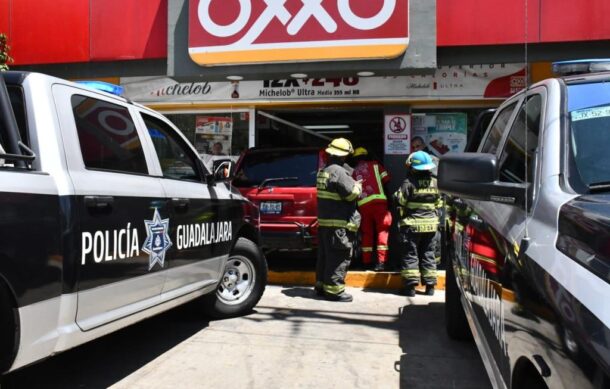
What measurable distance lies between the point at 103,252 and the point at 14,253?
2.30 feet

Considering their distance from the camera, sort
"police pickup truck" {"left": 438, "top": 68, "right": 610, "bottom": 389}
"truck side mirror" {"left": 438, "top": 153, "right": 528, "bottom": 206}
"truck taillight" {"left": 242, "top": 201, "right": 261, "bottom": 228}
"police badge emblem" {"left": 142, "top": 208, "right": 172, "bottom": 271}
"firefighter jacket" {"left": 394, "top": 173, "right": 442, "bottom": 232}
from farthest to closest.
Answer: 1. "firefighter jacket" {"left": 394, "top": 173, "right": 442, "bottom": 232}
2. "truck taillight" {"left": 242, "top": 201, "right": 261, "bottom": 228}
3. "police badge emblem" {"left": 142, "top": 208, "right": 172, "bottom": 271}
4. "truck side mirror" {"left": 438, "top": 153, "right": 528, "bottom": 206}
5. "police pickup truck" {"left": 438, "top": 68, "right": 610, "bottom": 389}

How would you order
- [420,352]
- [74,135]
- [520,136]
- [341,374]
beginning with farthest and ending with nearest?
[420,352]
[341,374]
[74,135]
[520,136]

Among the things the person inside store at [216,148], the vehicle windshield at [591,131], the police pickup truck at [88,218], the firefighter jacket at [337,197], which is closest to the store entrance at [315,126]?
the person inside store at [216,148]

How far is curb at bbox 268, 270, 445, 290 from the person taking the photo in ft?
23.7

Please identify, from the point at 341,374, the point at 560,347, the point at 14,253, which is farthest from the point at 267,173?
the point at 560,347

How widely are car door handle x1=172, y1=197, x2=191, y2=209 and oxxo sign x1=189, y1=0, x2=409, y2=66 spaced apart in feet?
12.4

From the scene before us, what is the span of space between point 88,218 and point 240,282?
2672 millimetres

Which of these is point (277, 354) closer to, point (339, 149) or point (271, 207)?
point (339, 149)

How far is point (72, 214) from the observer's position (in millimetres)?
3002

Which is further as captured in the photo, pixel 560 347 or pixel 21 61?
pixel 21 61

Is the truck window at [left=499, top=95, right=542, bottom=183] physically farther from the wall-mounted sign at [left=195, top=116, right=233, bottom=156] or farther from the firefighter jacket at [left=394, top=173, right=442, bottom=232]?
the wall-mounted sign at [left=195, top=116, right=233, bottom=156]

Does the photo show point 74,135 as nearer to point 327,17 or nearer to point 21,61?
point 327,17

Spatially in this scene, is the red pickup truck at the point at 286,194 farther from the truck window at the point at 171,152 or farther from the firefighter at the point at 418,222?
the truck window at the point at 171,152

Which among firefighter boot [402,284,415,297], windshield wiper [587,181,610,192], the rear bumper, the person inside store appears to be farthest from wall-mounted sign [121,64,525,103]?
windshield wiper [587,181,610,192]
